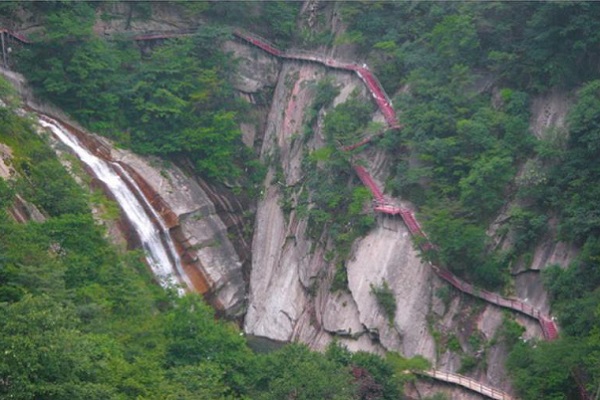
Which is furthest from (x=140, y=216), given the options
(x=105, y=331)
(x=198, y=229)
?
(x=105, y=331)

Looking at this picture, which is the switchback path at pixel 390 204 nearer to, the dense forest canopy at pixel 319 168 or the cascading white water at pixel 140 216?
the dense forest canopy at pixel 319 168

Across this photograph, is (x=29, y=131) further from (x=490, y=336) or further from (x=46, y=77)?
(x=490, y=336)

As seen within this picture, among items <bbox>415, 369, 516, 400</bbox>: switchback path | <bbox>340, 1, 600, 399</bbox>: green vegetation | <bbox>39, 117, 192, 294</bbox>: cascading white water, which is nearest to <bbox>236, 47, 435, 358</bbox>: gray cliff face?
<bbox>415, 369, 516, 400</bbox>: switchback path

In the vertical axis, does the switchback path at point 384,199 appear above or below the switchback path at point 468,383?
above

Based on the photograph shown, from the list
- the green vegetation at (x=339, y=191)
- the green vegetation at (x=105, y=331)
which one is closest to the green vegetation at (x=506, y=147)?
the green vegetation at (x=339, y=191)

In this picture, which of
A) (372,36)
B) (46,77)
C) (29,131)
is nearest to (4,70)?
(46,77)

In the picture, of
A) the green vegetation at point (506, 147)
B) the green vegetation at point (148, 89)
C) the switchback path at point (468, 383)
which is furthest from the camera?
the green vegetation at point (148, 89)
